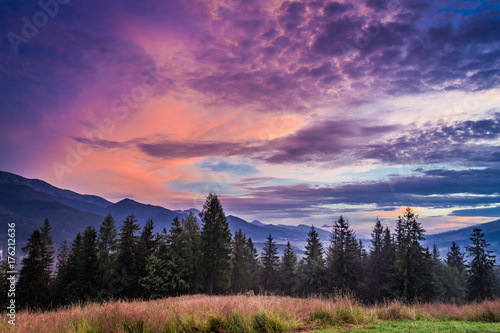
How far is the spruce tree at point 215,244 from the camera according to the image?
48.0 meters

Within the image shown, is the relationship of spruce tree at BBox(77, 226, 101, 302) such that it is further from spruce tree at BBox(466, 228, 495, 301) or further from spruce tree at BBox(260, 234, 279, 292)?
spruce tree at BBox(466, 228, 495, 301)

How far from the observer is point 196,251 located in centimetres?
4944

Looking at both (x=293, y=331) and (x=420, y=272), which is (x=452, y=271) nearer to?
(x=420, y=272)

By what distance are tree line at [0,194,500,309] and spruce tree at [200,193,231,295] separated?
0.53 ft

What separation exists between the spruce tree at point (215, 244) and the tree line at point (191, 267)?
16 centimetres

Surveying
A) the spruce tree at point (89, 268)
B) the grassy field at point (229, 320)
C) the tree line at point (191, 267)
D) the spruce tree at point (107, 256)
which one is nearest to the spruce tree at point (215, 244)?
the tree line at point (191, 267)

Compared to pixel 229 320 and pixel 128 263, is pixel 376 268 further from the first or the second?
pixel 229 320

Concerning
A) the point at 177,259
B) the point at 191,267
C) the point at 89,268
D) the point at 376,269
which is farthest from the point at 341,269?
the point at 89,268

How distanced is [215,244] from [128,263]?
1434cm

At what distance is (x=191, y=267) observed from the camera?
47.8 m

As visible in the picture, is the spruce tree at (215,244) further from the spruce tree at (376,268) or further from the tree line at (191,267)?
the spruce tree at (376,268)

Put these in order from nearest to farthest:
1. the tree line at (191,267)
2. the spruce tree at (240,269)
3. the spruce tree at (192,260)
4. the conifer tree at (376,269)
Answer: the tree line at (191,267) < the spruce tree at (192,260) < the conifer tree at (376,269) < the spruce tree at (240,269)

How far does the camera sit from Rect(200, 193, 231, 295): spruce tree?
48.0m

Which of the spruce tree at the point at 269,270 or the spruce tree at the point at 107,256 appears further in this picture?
the spruce tree at the point at 269,270
